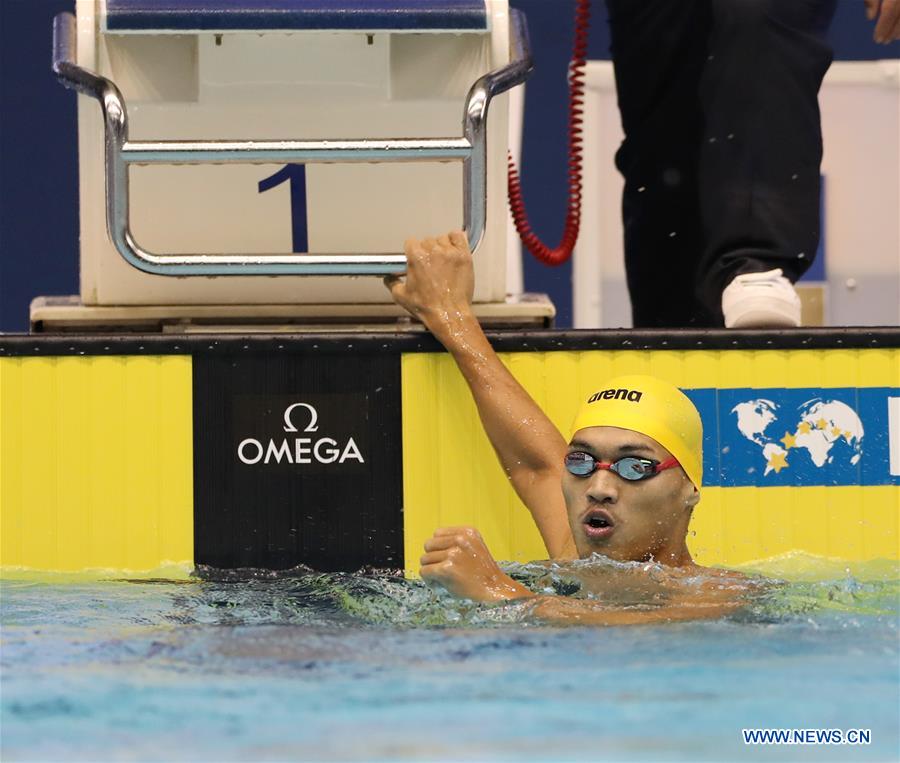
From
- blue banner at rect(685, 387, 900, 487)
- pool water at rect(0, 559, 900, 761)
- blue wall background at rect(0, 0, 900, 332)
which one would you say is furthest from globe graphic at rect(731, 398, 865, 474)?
blue wall background at rect(0, 0, 900, 332)

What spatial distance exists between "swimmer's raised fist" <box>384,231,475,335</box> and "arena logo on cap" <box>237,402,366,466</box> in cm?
35

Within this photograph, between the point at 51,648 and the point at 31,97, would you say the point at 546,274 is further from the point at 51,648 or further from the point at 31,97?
the point at 51,648

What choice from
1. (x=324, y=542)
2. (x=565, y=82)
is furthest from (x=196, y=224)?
(x=565, y=82)

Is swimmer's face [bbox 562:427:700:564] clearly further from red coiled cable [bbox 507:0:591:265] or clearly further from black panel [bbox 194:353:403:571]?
red coiled cable [bbox 507:0:591:265]

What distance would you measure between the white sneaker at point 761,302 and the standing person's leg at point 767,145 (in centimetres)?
9

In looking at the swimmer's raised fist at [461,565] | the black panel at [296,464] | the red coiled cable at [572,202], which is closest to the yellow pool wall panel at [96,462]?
the black panel at [296,464]

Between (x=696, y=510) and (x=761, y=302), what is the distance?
1.74 ft

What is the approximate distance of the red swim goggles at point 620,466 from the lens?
3330 mm

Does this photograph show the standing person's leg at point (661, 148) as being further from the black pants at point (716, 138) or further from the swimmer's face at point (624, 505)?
the swimmer's face at point (624, 505)

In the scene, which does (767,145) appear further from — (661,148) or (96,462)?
(96,462)

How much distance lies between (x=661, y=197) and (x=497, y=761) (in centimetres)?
259

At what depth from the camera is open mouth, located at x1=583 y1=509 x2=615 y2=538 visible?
10.8 feet

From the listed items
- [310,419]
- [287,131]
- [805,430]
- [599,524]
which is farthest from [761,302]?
[287,131]

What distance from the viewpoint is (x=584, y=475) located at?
10.9ft
